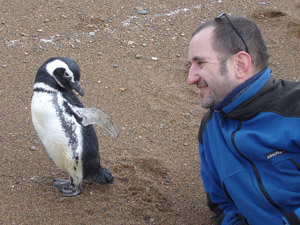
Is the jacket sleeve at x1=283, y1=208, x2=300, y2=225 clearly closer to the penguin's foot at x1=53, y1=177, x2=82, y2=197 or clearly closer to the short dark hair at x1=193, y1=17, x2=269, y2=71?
the short dark hair at x1=193, y1=17, x2=269, y2=71

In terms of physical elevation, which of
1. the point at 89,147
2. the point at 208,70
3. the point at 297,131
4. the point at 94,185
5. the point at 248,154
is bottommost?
the point at 94,185

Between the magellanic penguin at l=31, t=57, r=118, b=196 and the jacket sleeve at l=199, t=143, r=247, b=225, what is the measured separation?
493mm

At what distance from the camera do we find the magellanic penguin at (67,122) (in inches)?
79.4

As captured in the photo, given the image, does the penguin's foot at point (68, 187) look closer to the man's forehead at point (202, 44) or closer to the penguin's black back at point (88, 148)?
the penguin's black back at point (88, 148)

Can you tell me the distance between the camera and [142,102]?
9.59 feet

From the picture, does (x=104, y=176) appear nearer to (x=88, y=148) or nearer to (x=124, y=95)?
(x=88, y=148)

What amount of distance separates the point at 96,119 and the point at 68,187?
1.37 feet

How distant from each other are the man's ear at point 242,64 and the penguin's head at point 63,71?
33.1 inches

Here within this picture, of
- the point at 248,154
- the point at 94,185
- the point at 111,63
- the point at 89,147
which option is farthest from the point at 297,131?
the point at 111,63

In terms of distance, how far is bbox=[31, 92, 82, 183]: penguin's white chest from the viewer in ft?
6.68

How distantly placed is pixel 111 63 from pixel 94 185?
137 centimetres

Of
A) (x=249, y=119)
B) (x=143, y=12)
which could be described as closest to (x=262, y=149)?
(x=249, y=119)

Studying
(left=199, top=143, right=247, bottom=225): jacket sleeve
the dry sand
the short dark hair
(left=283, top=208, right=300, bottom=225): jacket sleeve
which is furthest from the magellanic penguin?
(left=283, top=208, right=300, bottom=225): jacket sleeve

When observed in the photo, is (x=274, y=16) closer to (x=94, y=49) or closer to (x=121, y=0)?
(x=121, y=0)
